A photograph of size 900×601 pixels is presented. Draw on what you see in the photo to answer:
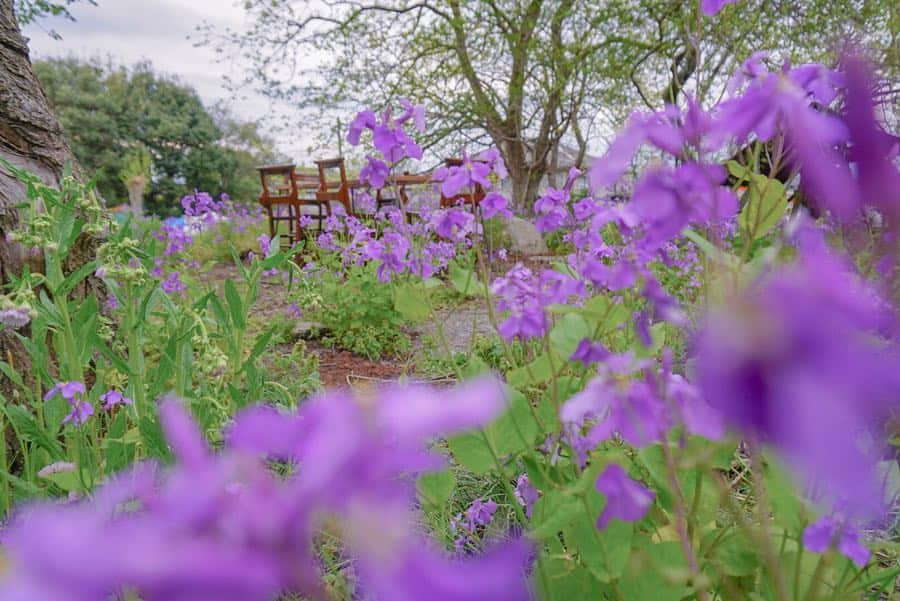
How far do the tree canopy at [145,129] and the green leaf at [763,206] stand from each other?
73.0 feet

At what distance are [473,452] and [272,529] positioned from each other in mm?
786

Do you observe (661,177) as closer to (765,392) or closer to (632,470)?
(765,392)

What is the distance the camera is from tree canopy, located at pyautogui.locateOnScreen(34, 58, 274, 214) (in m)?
20.5

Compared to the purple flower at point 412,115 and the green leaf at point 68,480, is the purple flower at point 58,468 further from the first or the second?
the purple flower at point 412,115

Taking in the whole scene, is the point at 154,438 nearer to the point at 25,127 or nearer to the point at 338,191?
the point at 25,127

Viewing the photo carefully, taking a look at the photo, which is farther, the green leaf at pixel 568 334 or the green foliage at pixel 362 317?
the green foliage at pixel 362 317

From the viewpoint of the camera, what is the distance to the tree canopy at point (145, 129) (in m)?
20.5

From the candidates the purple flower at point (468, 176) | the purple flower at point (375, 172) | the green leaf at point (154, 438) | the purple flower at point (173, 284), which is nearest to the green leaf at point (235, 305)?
the green leaf at point (154, 438)

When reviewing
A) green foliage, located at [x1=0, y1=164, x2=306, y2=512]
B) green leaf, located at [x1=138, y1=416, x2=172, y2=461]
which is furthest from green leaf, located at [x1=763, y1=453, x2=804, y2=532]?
green leaf, located at [x1=138, y1=416, x2=172, y2=461]

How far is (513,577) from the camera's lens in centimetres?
23

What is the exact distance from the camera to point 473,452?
989mm

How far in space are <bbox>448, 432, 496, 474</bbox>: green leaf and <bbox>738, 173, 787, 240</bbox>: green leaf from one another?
1.66 feet

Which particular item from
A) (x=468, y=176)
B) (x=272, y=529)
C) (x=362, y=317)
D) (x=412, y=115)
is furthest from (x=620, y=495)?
(x=362, y=317)

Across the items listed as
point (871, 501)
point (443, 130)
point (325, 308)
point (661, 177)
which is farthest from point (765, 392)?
point (443, 130)
